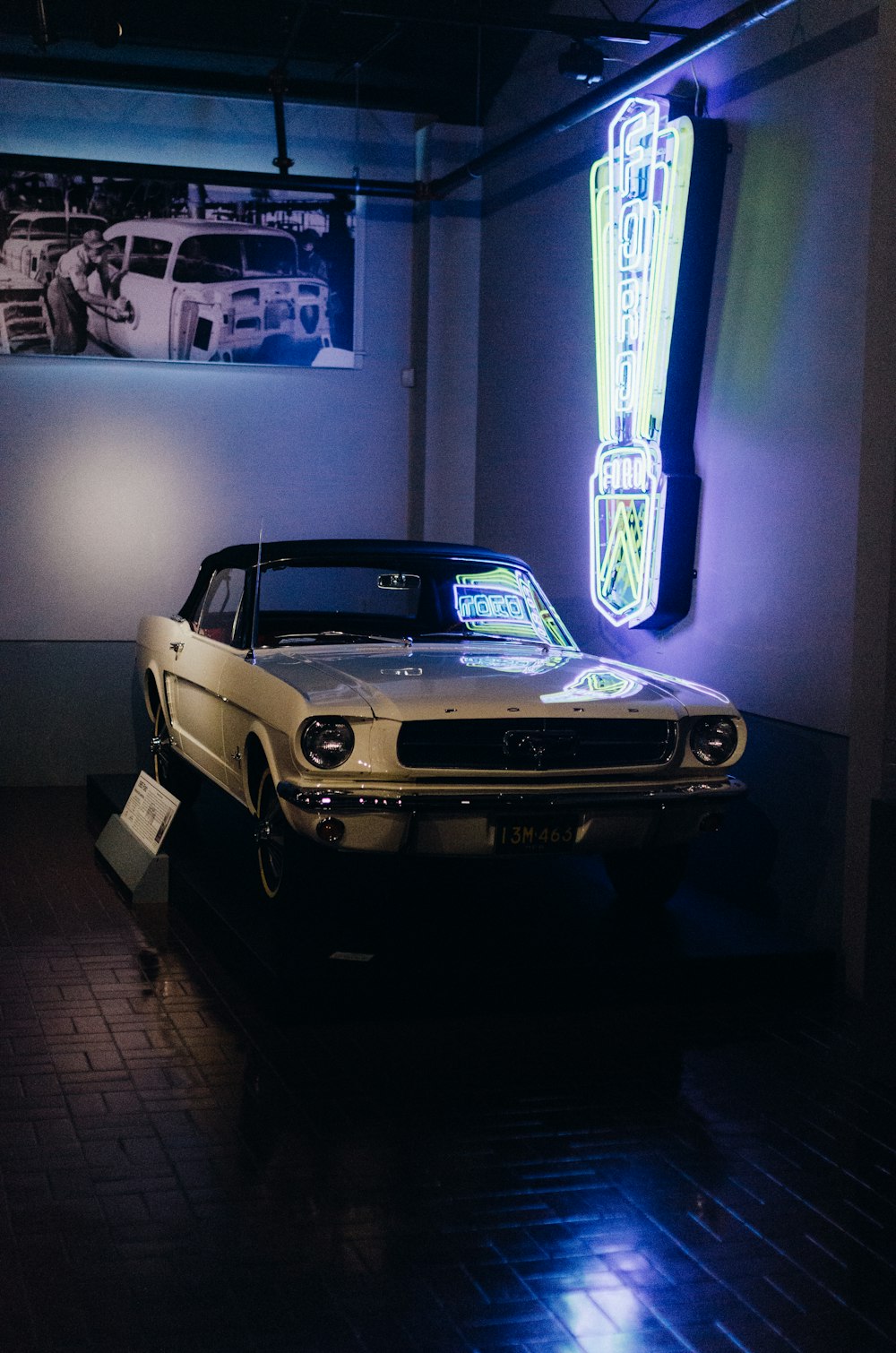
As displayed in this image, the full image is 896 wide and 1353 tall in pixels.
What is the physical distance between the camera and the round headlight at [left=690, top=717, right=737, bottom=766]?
Answer: 18.0ft

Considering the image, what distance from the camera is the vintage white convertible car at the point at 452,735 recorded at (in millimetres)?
5090

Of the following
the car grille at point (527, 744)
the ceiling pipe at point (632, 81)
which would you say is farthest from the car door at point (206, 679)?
the ceiling pipe at point (632, 81)

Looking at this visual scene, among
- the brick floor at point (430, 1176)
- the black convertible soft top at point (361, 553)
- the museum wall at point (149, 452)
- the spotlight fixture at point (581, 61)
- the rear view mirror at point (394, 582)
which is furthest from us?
the museum wall at point (149, 452)

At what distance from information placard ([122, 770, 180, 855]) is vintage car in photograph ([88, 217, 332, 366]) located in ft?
13.1

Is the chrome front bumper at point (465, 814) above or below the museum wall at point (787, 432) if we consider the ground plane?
below

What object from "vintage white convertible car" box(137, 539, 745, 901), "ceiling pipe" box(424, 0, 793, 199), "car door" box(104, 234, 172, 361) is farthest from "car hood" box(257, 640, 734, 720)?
"car door" box(104, 234, 172, 361)

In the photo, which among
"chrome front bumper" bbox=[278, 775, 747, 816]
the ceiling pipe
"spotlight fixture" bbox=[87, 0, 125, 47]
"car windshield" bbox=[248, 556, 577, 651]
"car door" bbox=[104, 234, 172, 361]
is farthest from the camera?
"car door" bbox=[104, 234, 172, 361]

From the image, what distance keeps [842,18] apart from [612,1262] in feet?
15.5

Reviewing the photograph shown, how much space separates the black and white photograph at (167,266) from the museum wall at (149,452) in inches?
8.6

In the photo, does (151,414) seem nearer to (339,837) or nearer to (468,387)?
(468,387)

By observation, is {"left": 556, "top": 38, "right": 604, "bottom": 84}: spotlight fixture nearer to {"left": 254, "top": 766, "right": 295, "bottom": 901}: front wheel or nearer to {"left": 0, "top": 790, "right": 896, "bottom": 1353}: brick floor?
{"left": 254, "top": 766, "right": 295, "bottom": 901}: front wheel

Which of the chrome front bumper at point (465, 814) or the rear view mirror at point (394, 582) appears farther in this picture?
the rear view mirror at point (394, 582)

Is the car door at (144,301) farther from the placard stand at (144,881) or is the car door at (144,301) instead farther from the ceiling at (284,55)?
the placard stand at (144,881)

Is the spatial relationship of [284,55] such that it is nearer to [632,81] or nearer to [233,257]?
[233,257]
